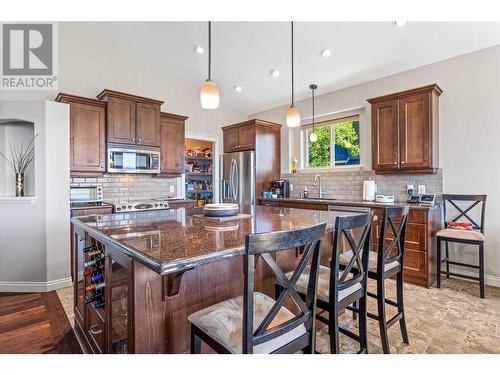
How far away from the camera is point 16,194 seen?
11.0 feet

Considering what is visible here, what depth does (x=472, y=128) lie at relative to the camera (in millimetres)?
3326

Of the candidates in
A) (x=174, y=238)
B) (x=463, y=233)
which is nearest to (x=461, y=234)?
(x=463, y=233)

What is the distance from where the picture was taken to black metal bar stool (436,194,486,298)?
9.55 ft

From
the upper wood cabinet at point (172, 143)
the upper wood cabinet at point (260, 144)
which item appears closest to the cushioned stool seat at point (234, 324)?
the upper wood cabinet at point (172, 143)

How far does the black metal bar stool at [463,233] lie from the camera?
291 centimetres

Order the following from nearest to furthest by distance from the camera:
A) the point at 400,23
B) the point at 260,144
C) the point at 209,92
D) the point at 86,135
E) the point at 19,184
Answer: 1. the point at 209,92
2. the point at 400,23
3. the point at 19,184
4. the point at 86,135
5. the point at 260,144

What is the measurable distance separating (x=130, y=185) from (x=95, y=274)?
300 cm

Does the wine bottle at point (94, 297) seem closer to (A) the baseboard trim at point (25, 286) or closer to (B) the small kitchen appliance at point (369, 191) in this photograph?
(A) the baseboard trim at point (25, 286)

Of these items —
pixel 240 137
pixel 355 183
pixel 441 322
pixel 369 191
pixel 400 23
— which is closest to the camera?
pixel 441 322

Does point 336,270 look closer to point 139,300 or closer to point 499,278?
point 139,300

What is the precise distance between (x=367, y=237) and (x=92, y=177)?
395 centimetres

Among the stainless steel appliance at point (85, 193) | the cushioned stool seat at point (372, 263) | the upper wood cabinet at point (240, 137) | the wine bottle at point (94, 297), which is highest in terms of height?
the upper wood cabinet at point (240, 137)

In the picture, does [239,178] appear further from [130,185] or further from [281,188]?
[130,185]

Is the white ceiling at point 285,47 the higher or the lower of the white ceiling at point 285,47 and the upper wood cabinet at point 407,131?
the higher
